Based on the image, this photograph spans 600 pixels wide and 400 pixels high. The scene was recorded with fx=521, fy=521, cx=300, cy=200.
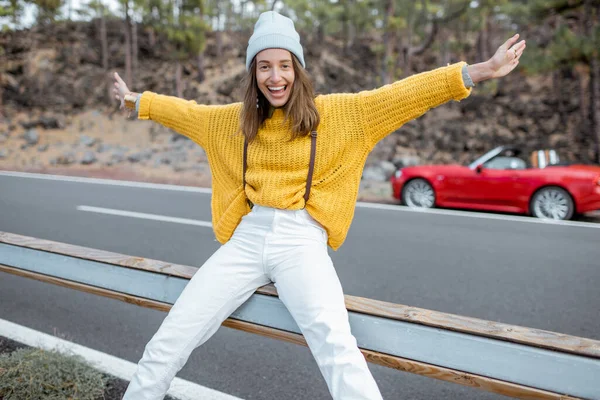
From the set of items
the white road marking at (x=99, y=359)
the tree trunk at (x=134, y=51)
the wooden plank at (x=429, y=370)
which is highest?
the tree trunk at (x=134, y=51)

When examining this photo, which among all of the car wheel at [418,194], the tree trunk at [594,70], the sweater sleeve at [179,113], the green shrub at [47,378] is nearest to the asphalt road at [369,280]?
the green shrub at [47,378]

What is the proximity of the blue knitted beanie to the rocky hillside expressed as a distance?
11.6m

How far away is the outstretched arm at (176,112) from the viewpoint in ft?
8.37

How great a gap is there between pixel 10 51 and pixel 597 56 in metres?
26.2

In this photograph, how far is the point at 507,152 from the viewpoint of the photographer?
9523 mm

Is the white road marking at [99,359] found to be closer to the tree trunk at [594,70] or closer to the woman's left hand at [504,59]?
the woman's left hand at [504,59]

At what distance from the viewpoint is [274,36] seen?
2229 mm

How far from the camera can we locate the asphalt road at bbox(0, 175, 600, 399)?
3.26m

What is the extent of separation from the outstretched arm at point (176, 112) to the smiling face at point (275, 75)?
0.39 meters

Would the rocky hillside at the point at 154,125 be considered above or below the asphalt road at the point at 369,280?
above

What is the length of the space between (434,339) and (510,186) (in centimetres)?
780

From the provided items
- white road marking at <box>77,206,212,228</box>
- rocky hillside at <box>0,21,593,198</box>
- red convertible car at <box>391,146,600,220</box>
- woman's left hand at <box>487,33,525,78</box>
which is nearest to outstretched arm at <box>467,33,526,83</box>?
woman's left hand at <box>487,33,525,78</box>

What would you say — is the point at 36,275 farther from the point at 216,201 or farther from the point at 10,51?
the point at 10,51

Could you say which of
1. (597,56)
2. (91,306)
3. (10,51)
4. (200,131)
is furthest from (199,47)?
(200,131)
